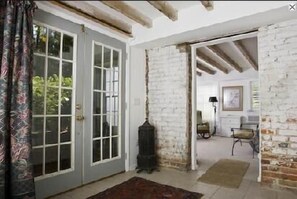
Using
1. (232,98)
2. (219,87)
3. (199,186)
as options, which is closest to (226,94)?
(232,98)

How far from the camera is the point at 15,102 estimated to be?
5.87 feet

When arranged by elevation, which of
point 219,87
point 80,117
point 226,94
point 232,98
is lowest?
point 80,117

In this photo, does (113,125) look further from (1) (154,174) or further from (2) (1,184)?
(2) (1,184)

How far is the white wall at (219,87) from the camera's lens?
22.6ft

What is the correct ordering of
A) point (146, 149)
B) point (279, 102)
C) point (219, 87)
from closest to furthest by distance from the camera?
1. point (279, 102)
2. point (146, 149)
3. point (219, 87)

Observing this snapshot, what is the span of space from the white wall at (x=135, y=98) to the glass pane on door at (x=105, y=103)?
270 mm

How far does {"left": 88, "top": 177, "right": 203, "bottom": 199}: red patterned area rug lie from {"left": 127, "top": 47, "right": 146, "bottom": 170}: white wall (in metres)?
0.73

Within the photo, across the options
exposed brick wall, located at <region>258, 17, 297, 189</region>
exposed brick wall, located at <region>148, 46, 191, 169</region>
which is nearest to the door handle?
exposed brick wall, located at <region>148, 46, 191, 169</region>

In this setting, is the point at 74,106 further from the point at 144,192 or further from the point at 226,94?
the point at 226,94

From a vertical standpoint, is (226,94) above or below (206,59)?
below

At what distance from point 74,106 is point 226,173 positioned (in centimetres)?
240

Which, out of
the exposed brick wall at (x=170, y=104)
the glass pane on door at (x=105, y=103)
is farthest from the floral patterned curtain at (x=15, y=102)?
the exposed brick wall at (x=170, y=104)

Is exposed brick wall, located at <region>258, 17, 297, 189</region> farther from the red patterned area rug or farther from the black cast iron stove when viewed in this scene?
the black cast iron stove

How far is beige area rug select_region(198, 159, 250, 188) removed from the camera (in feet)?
9.10
